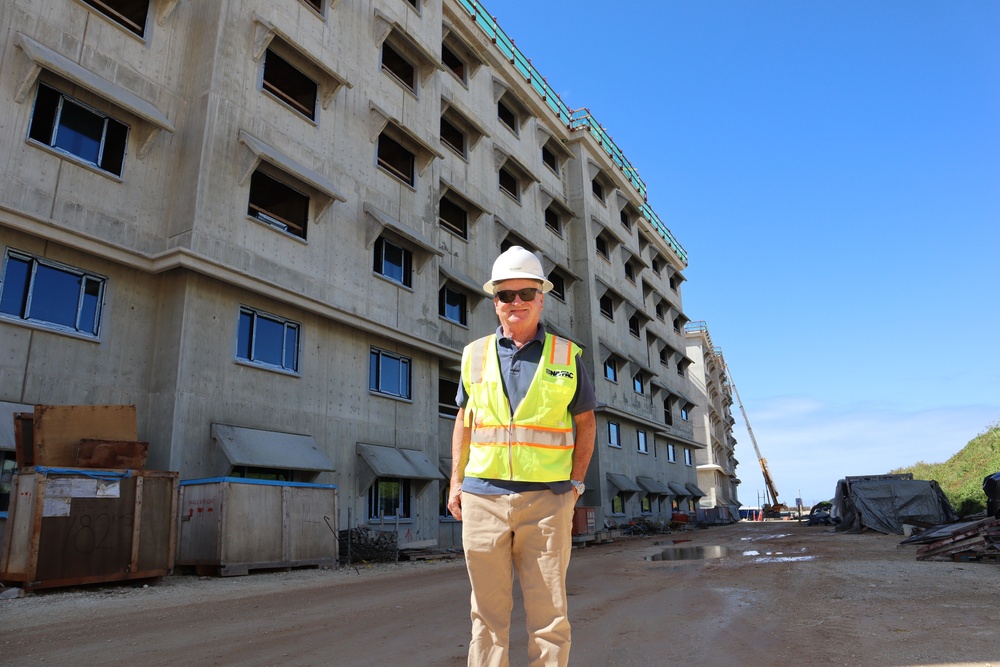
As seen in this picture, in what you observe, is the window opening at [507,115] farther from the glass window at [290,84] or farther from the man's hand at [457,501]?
the man's hand at [457,501]

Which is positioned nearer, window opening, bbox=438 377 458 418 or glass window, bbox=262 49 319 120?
glass window, bbox=262 49 319 120

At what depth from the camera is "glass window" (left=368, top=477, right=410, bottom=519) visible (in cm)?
1865

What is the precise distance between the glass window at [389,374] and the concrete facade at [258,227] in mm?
79

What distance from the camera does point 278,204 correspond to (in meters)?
17.8

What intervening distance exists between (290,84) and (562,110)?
21207mm

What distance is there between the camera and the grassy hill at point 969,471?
28.1m

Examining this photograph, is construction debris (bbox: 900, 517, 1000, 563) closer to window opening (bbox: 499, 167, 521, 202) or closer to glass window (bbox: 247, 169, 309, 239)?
glass window (bbox: 247, 169, 309, 239)

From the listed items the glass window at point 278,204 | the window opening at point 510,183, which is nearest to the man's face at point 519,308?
the glass window at point 278,204

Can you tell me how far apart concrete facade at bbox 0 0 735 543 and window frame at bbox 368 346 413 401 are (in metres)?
0.07

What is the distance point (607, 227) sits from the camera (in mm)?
→ 38844

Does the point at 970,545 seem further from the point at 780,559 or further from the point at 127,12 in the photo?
the point at 127,12

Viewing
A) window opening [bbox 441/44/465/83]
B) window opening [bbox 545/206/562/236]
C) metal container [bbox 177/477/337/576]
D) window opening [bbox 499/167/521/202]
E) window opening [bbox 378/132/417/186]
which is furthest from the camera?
window opening [bbox 545/206/562/236]

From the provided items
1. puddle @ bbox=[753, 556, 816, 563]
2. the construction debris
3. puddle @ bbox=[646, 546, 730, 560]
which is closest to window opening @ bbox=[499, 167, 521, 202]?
puddle @ bbox=[646, 546, 730, 560]

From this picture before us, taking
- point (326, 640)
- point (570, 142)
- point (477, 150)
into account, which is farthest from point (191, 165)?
point (570, 142)
